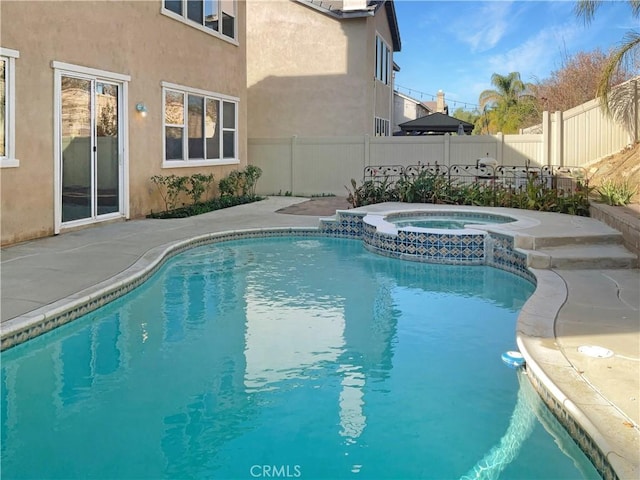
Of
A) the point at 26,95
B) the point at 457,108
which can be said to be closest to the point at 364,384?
the point at 26,95

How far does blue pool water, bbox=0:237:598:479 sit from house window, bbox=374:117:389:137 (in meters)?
15.3

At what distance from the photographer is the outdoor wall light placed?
11984 millimetres

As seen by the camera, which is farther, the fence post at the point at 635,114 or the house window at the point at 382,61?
the house window at the point at 382,61

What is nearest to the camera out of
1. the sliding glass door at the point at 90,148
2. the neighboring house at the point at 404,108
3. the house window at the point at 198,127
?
the sliding glass door at the point at 90,148

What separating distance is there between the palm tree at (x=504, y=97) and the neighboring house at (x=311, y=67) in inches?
864

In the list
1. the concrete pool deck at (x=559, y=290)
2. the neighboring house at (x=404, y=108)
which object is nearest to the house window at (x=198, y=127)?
the concrete pool deck at (x=559, y=290)

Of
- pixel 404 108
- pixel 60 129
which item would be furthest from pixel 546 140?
pixel 404 108

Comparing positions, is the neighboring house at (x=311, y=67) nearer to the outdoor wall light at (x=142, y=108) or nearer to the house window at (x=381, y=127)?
the house window at (x=381, y=127)

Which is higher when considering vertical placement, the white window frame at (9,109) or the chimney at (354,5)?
the chimney at (354,5)

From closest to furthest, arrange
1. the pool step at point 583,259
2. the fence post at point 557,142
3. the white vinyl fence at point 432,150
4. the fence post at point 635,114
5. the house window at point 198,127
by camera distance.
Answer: the pool step at point 583,259 < the house window at point 198,127 < the fence post at point 635,114 < the white vinyl fence at point 432,150 < the fence post at point 557,142

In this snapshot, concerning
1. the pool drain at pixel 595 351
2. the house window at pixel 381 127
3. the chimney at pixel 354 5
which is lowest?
the pool drain at pixel 595 351

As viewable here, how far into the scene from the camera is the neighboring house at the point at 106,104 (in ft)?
29.5

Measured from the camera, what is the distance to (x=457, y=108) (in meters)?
62.2

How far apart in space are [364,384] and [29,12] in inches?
308
